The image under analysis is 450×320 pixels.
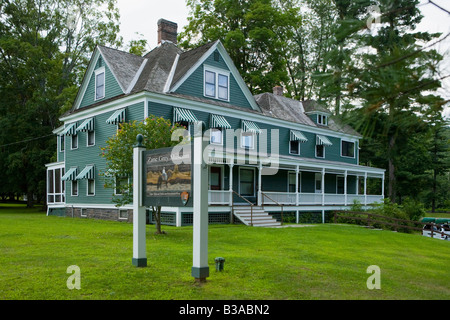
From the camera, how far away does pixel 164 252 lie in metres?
9.95

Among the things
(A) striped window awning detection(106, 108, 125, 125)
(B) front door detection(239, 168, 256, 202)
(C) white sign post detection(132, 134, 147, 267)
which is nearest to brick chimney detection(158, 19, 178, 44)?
(A) striped window awning detection(106, 108, 125, 125)

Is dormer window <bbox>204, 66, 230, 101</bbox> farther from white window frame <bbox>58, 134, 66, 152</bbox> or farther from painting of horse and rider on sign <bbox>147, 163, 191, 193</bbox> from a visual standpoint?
painting of horse and rider on sign <bbox>147, 163, 191, 193</bbox>

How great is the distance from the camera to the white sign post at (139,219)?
8.21m

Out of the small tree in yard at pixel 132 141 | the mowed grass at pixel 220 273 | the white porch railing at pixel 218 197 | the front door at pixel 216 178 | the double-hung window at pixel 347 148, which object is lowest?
the mowed grass at pixel 220 273

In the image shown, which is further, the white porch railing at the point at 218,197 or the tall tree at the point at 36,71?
the tall tree at the point at 36,71

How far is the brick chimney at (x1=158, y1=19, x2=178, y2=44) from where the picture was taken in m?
24.8

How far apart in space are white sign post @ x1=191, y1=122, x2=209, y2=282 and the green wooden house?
36.0ft

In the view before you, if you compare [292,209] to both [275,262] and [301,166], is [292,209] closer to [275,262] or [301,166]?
[301,166]

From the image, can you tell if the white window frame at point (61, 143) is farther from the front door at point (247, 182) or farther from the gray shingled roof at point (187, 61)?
the front door at point (247, 182)

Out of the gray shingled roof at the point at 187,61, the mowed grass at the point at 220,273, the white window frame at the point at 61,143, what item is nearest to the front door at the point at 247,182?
the gray shingled roof at the point at 187,61

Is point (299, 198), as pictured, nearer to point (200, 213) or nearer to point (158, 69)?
point (158, 69)

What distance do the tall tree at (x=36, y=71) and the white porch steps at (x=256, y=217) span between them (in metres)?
18.4

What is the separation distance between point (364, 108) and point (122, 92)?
1750 centimetres

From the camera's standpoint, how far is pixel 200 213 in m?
7.11
